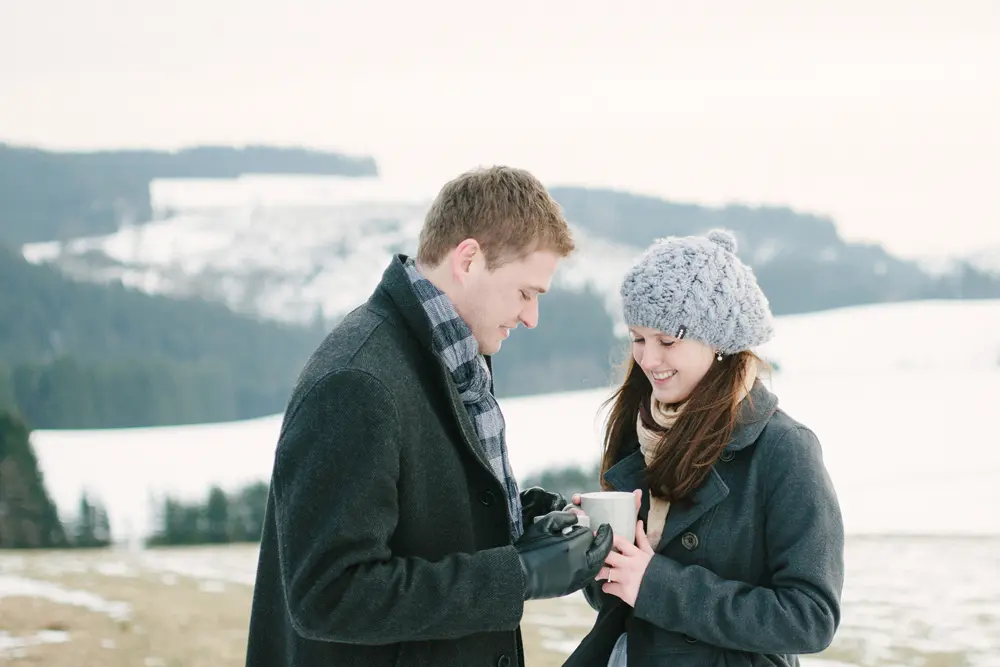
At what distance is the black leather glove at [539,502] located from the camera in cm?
153

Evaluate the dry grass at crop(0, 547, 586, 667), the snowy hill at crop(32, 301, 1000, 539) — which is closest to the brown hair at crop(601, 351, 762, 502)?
the dry grass at crop(0, 547, 586, 667)

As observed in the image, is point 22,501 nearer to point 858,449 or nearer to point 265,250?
point 265,250

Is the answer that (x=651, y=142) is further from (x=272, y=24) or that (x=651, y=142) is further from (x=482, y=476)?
(x=482, y=476)

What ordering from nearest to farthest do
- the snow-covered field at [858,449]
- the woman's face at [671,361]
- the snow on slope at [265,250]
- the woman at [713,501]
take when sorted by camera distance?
the woman at [713,501]
the woman's face at [671,361]
the snow-covered field at [858,449]
the snow on slope at [265,250]

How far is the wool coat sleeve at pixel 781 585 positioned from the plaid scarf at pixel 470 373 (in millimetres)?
228

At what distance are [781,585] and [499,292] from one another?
1.81 ft

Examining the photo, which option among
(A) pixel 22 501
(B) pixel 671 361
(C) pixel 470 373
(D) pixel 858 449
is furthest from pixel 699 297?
(A) pixel 22 501

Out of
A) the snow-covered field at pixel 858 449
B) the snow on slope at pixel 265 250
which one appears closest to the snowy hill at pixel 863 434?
the snow-covered field at pixel 858 449

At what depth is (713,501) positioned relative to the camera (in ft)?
4.61

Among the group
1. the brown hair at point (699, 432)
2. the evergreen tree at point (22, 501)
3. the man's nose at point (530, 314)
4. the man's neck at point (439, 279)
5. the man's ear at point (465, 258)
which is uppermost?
the man's ear at point (465, 258)

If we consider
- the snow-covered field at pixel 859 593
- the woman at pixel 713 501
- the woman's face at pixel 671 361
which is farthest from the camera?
the snow-covered field at pixel 859 593

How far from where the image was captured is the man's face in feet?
4.36

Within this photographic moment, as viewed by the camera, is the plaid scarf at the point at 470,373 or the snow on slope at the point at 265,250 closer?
the plaid scarf at the point at 470,373

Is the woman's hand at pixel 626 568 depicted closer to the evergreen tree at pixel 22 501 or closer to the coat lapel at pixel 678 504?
the coat lapel at pixel 678 504
